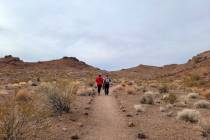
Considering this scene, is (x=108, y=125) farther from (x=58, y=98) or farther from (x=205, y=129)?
(x=205, y=129)

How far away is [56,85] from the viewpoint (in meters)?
21.7

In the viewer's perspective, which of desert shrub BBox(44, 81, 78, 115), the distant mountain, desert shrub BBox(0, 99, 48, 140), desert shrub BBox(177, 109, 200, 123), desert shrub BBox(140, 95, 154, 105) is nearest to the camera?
desert shrub BBox(0, 99, 48, 140)

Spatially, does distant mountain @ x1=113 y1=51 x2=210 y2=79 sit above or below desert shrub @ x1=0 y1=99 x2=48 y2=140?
above

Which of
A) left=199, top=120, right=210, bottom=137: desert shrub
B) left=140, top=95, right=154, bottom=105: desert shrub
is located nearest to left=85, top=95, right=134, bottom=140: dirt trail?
left=199, top=120, right=210, bottom=137: desert shrub

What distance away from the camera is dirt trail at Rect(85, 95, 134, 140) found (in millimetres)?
15594

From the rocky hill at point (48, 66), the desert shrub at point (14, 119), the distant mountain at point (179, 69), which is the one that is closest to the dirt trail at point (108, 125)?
the desert shrub at point (14, 119)

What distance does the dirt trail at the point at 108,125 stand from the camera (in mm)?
15594

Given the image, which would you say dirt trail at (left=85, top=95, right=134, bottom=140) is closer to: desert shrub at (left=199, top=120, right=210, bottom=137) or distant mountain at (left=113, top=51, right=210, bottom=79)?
desert shrub at (left=199, top=120, right=210, bottom=137)

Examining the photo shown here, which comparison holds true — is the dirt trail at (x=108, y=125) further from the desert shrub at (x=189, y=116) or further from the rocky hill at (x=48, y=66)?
the rocky hill at (x=48, y=66)

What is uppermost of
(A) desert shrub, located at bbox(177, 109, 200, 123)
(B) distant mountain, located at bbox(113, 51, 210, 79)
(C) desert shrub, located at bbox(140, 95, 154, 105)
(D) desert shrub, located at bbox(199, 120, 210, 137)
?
(B) distant mountain, located at bbox(113, 51, 210, 79)

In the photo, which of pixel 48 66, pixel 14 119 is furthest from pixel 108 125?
pixel 48 66

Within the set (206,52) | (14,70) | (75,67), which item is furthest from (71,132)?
(75,67)

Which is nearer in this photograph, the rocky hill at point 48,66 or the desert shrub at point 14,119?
the desert shrub at point 14,119

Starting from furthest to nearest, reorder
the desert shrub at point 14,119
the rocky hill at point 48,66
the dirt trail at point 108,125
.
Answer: the rocky hill at point 48,66 → the dirt trail at point 108,125 → the desert shrub at point 14,119
